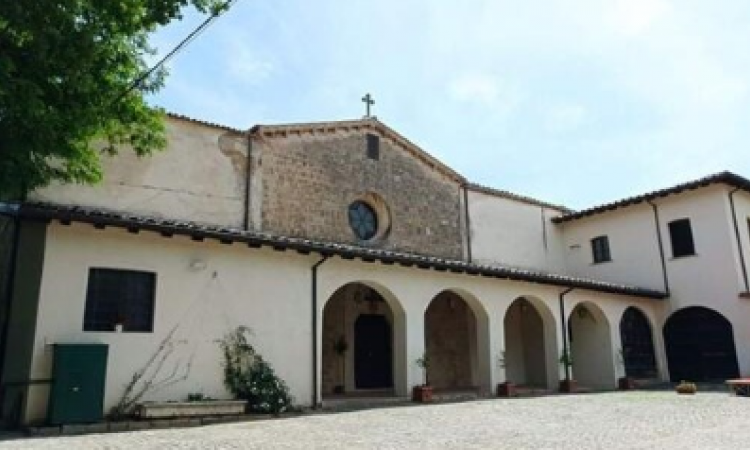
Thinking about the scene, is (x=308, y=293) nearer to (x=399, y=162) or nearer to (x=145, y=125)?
(x=145, y=125)

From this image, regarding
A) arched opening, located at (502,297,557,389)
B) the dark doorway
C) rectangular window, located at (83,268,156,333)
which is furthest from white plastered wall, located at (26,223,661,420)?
arched opening, located at (502,297,557,389)

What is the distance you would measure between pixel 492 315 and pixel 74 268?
34.8 feet

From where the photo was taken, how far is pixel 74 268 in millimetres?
10133

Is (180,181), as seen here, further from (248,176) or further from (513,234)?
(513,234)

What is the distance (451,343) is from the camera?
19094mm

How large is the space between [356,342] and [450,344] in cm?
358

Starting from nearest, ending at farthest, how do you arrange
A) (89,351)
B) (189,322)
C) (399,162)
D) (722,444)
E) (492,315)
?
1. (722,444)
2. (89,351)
3. (189,322)
4. (492,315)
5. (399,162)

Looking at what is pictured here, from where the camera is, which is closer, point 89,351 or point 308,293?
point 89,351

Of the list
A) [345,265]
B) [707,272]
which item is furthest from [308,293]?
[707,272]

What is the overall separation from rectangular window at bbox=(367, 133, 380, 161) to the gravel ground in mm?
8686

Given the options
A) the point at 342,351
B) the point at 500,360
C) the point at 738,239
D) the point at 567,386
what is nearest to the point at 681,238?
the point at 738,239

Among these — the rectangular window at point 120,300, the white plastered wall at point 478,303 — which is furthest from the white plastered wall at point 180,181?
the white plastered wall at point 478,303

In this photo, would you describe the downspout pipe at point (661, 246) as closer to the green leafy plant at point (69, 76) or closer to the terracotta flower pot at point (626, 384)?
the terracotta flower pot at point (626, 384)

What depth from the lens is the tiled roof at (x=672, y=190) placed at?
19.5m
